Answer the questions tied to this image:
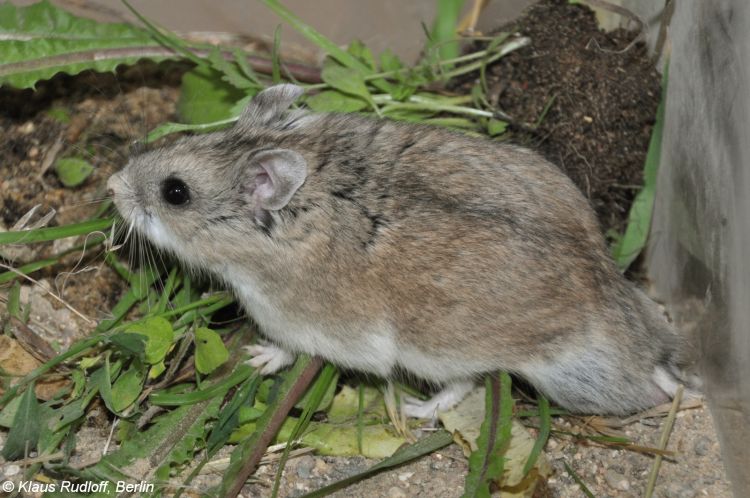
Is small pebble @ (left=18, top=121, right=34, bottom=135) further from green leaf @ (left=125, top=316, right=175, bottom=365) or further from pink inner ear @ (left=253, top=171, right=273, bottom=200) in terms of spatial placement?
pink inner ear @ (left=253, top=171, right=273, bottom=200)

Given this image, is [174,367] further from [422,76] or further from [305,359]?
[422,76]

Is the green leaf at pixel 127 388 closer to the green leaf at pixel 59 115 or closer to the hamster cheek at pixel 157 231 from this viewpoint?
the hamster cheek at pixel 157 231

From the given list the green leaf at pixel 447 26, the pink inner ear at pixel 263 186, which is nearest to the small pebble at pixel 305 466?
the pink inner ear at pixel 263 186

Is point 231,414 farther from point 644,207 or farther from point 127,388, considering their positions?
point 644,207

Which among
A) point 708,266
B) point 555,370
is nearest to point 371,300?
point 555,370

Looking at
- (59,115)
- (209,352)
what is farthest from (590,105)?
(59,115)

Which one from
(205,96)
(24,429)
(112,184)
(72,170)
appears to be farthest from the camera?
(205,96)

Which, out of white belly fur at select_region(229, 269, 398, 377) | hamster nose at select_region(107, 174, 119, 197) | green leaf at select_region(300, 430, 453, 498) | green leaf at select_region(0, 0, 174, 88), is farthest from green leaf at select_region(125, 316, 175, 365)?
green leaf at select_region(0, 0, 174, 88)
